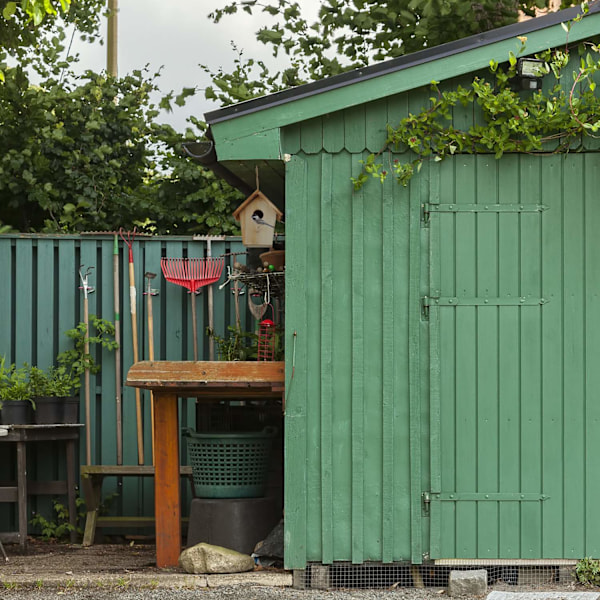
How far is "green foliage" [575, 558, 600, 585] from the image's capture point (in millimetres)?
5484

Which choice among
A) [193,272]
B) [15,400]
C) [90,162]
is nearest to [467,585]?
[193,272]

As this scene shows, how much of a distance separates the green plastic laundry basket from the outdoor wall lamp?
2631 mm

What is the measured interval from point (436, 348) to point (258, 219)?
1.33 meters

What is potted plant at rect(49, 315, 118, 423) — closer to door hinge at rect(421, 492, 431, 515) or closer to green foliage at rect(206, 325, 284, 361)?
green foliage at rect(206, 325, 284, 361)

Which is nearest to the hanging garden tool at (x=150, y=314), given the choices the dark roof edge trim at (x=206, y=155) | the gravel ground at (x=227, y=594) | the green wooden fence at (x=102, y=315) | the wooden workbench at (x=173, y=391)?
the green wooden fence at (x=102, y=315)

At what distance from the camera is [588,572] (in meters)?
5.50

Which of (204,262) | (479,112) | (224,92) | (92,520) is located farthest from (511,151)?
(224,92)

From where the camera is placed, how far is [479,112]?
18.4 feet

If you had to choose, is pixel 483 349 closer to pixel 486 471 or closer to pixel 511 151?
pixel 486 471

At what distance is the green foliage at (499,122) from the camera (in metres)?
5.41

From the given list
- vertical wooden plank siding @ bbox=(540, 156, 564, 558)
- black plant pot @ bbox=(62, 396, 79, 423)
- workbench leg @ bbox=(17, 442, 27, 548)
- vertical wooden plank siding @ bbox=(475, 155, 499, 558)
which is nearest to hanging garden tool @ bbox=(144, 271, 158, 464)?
black plant pot @ bbox=(62, 396, 79, 423)

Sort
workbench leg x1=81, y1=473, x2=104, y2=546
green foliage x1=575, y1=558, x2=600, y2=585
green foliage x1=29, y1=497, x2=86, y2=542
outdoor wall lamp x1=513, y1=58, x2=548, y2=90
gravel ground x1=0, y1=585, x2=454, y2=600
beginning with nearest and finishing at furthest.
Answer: gravel ground x1=0, y1=585, x2=454, y2=600 → outdoor wall lamp x1=513, y1=58, x2=548, y2=90 → green foliage x1=575, y1=558, x2=600, y2=585 → workbench leg x1=81, y1=473, x2=104, y2=546 → green foliage x1=29, y1=497, x2=86, y2=542

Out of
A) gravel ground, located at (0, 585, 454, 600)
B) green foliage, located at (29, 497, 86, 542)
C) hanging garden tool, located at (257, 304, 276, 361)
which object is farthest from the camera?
green foliage, located at (29, 497, 86, 542)

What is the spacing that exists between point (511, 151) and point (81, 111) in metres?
5.46
